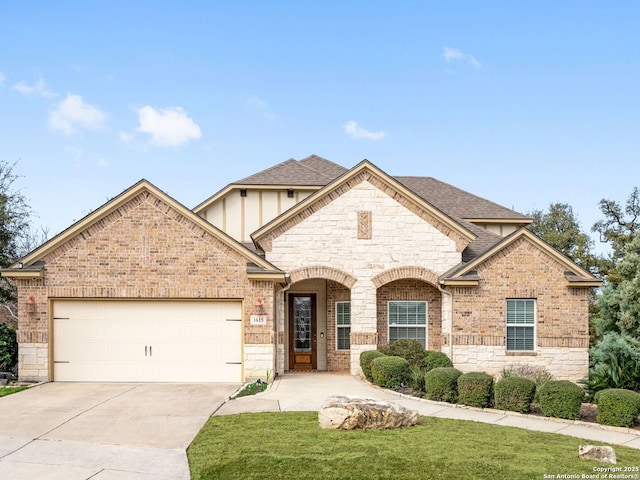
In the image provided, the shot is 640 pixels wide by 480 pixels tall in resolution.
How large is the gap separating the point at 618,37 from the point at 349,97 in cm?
1030

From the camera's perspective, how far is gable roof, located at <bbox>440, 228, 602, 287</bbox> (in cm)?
1797

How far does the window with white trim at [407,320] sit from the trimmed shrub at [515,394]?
20.7 feet

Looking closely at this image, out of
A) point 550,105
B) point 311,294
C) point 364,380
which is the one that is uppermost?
point 550,105

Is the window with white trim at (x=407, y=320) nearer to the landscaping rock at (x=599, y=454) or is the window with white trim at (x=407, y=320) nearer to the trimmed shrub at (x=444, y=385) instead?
the trimmed shrub at (x=444, y=385)

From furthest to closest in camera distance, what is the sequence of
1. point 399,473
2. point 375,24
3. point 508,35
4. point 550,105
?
point 550,105, point 375,24, point 508,35, point 399,473

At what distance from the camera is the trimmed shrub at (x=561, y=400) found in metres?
12.1

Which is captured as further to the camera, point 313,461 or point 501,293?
point 501,293

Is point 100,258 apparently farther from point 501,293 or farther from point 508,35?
point 508,35

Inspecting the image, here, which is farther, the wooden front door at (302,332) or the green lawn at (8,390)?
the wooden front door at (302,332)

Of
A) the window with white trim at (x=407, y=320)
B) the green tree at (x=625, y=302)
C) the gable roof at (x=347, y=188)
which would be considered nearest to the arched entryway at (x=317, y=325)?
the window with white trim at (x=407, y=320)

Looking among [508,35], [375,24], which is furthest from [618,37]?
[375,24]

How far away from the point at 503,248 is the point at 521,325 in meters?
2.40

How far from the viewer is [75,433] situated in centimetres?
1065

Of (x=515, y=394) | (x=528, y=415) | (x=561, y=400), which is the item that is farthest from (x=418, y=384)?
(x=561, y=400)
